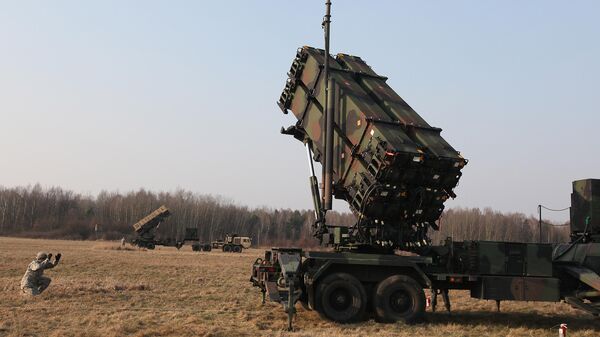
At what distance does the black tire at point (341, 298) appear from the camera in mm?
→ 11086

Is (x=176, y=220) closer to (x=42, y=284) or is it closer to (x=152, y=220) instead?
(x=152, y=220)

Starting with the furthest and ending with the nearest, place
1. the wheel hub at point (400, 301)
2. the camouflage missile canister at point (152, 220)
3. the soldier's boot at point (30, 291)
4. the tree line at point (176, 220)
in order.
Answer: the tree line at point (176, 220)
the camouflage missile canister at point (152, 220)
the soldier's boot at point (30, 291)
the wheel hub at point (400, 301)

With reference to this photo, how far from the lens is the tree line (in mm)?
82188

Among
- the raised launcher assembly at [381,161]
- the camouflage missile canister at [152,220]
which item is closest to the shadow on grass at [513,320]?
the raised launcher assembly at [381,161]

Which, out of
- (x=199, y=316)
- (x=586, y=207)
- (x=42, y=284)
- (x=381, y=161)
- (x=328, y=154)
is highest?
(x=328, y=154)

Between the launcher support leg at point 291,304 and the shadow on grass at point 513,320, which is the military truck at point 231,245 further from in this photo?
the launcher support leg at point 291,304

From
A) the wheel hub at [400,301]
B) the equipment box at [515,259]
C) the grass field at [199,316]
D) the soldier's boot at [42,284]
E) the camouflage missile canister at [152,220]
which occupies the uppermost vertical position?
the camouflage missile canister at [152,220]

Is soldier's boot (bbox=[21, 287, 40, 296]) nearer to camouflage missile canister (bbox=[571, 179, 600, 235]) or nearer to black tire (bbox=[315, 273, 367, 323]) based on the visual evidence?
black tire (bbox=[315, 273, 367, 323])

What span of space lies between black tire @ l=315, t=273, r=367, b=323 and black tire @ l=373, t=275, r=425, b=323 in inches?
12.5

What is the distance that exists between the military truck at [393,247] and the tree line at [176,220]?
2705 inches

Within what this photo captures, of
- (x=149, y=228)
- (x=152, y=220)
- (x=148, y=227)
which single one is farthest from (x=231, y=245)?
(x=152, y=220)

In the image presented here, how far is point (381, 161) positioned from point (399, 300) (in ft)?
9.27

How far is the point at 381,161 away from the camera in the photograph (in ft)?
36.0

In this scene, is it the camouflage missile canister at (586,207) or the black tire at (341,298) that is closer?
the black tire at (341,298)
